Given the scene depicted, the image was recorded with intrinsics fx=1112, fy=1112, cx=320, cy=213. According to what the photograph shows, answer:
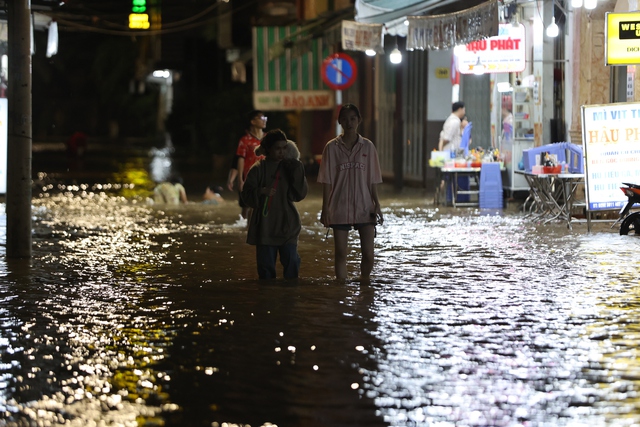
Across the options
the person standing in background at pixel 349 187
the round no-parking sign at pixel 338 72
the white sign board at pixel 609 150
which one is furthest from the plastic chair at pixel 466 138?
the person standing in background at pixel 349 187

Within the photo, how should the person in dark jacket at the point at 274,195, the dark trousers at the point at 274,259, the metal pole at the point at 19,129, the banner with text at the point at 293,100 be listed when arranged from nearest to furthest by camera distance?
the person in dark jacket at the point at 274,195
the dark trousers at the point at 274,259
the metal pole at the point at 19,129
the banner with text at the point at 293,100

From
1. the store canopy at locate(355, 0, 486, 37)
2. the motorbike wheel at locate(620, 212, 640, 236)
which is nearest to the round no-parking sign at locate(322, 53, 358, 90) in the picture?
the store canopy at locate(355, 0, 486, 37)

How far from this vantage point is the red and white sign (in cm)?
1873

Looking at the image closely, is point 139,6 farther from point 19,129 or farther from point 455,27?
point 19,129

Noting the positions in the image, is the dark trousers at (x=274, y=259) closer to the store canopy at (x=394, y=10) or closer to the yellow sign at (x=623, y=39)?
the yellow sign at (x=623, y=39)

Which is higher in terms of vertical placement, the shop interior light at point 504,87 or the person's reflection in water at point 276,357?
the shop interior light at point 504,87

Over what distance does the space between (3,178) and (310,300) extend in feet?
28.4

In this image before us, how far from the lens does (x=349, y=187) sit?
10.5 m

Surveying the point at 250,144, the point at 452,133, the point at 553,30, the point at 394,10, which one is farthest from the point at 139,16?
the point at 250,144

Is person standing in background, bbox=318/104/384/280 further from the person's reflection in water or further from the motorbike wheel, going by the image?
the motorbike wheel

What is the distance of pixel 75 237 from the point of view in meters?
15.3

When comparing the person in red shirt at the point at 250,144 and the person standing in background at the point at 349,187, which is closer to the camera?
the person standing in background at the point at 349,187

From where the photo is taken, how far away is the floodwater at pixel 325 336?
20.1 feet

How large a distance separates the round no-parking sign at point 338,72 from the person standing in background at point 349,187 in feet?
47.0
